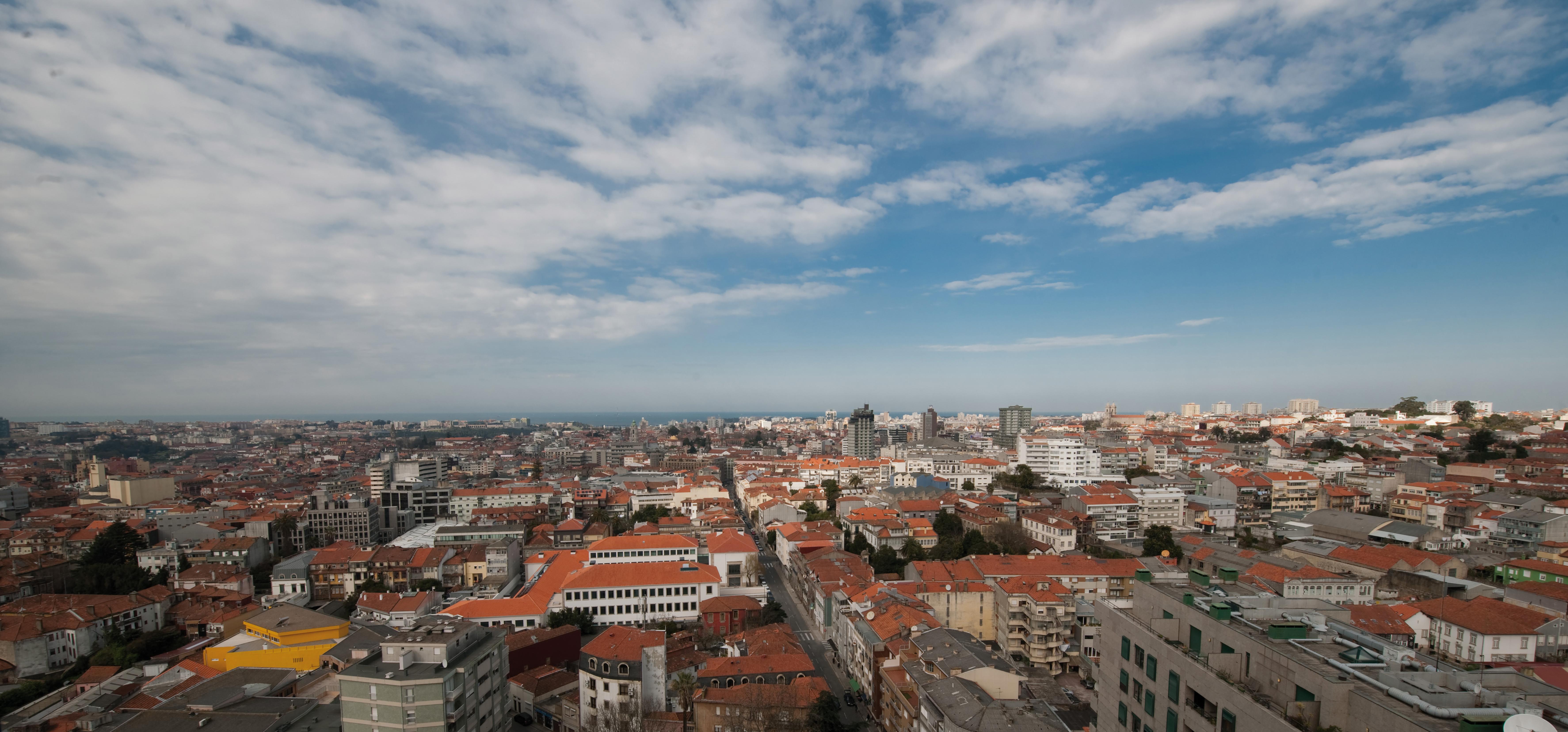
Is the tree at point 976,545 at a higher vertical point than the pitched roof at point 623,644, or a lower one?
lower

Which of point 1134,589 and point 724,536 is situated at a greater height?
point 1134,589

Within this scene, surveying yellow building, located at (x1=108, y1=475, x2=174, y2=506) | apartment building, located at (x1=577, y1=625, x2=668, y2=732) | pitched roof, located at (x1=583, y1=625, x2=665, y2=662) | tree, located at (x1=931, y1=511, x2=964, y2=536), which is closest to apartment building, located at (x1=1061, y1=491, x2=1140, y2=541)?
tree, located at (x1=931, y1=511, x2=964, y2=536)

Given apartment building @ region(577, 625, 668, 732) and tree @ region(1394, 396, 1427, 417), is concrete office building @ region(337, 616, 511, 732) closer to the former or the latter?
apartment building @ region(577, 625, 668, 732)

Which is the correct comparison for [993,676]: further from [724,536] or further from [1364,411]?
[1364,411]

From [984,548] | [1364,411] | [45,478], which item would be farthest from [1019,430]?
[45,478]

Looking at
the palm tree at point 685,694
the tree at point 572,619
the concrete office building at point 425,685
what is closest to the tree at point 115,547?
the tree at point 572,619

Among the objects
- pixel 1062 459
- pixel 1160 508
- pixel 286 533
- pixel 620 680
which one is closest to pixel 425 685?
pixel 620 680

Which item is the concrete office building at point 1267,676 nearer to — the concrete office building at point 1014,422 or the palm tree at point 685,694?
the palm tree at point 685,694
